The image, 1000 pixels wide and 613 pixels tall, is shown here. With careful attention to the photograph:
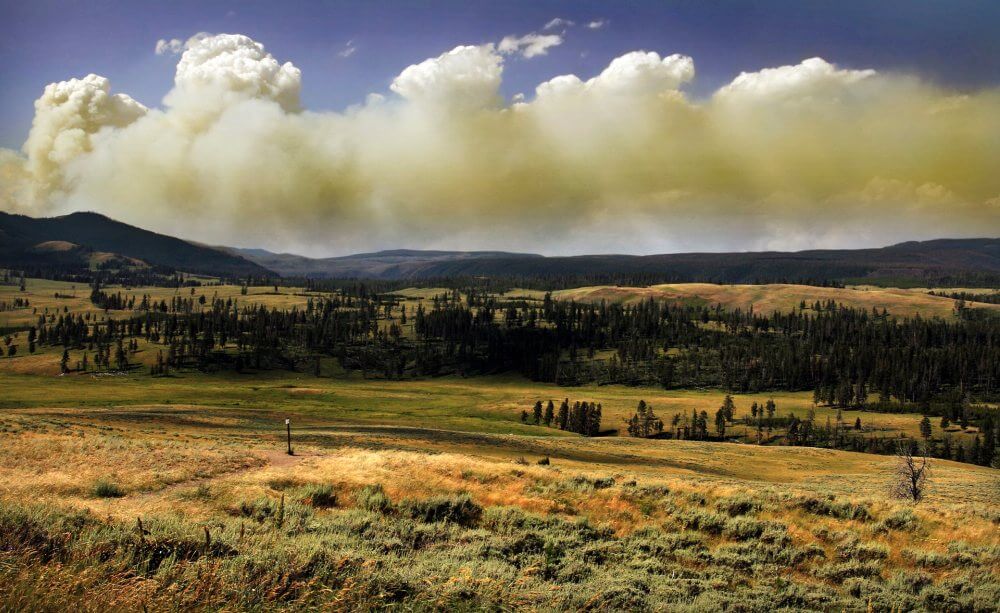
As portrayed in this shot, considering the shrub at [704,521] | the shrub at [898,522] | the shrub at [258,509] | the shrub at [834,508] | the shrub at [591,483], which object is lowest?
the shrub at [591,483]

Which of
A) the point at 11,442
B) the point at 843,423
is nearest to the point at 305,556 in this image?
the point at 11,442

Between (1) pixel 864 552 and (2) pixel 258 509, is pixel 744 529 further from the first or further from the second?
(2) pixel 258 509

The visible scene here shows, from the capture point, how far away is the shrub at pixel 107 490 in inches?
827

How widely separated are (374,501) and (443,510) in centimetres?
279

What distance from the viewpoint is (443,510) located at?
20.4 meters

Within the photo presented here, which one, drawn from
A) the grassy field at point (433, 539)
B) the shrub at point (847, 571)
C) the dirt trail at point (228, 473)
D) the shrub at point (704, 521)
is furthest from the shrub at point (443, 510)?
the shrub at point (847, 571)

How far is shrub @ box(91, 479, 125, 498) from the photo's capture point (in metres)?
21.0

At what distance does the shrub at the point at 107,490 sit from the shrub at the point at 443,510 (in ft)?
38.4

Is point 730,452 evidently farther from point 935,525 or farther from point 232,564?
point 232,564

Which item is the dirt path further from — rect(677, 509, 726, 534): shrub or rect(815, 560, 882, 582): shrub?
rect(815, 560, 882, 582): shrub

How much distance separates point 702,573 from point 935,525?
45.5 ft

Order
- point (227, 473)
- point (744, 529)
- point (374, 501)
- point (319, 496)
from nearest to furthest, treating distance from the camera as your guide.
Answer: point (744, 529) → point (374, 501) → point (319, 496) → point (227, 473)

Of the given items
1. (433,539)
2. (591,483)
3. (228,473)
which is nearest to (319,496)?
(433,539)

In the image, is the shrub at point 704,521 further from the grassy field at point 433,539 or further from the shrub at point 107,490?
the shrub at point 107,490
